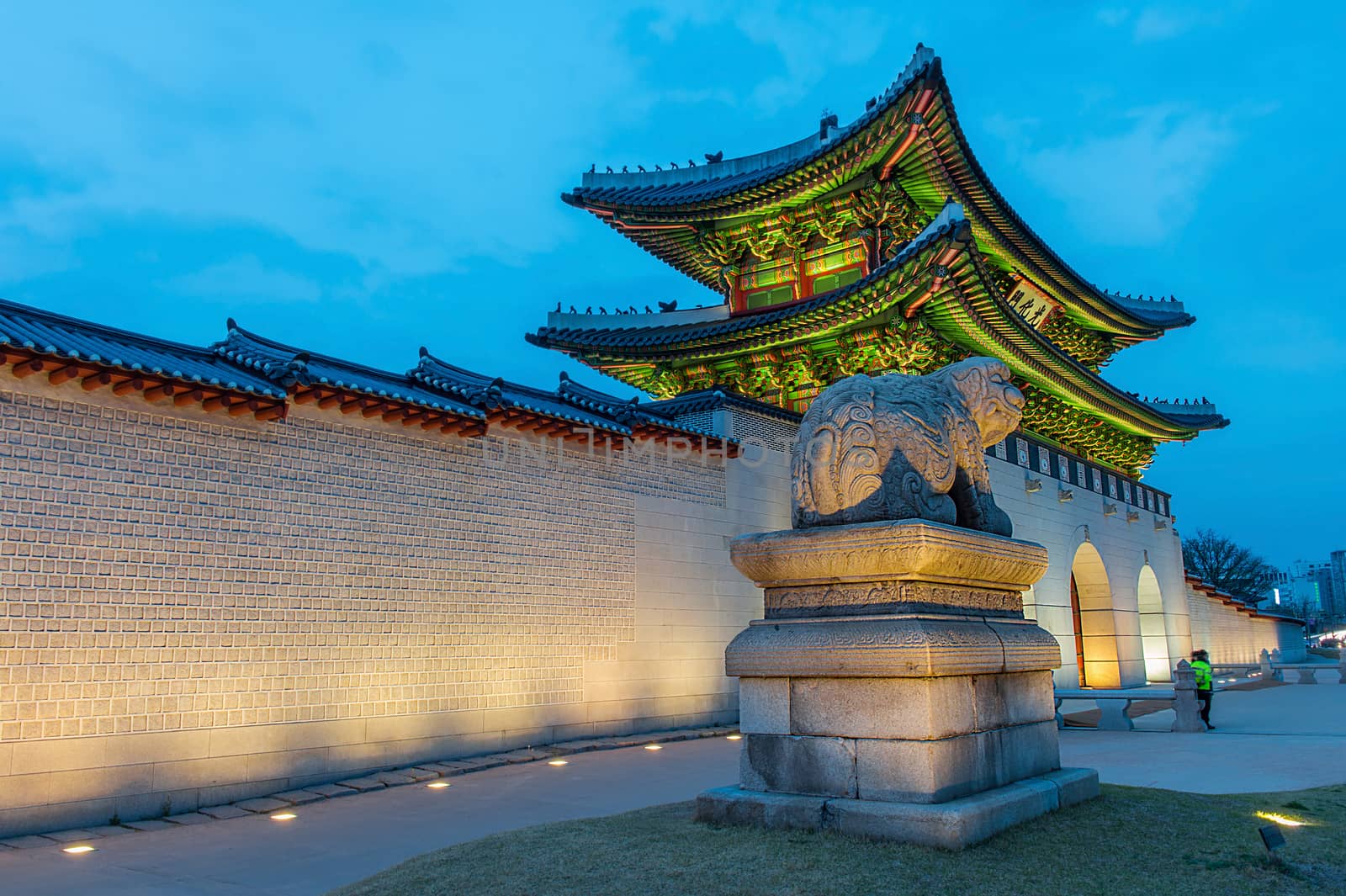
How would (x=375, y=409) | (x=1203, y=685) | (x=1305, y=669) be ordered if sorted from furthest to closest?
(x=1305, y=669)
(x=1203, y=685)
(x=375, y=409)

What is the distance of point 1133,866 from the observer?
416 cm

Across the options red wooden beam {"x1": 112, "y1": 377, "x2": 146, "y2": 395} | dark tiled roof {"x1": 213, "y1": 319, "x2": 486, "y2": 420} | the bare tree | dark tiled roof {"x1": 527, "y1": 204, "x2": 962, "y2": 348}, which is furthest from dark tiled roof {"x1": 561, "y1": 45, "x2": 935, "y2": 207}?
the bare tree

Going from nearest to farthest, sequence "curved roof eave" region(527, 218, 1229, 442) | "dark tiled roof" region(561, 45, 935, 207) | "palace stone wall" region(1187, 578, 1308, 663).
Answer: "curved roof eave" region(527, 218, 1229, 442) → "dark tiled roof" region(561, 45, 935, 207) → "palace stone wall" region(1187, 578, 1308, 663)

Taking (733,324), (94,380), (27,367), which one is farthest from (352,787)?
(733,324)

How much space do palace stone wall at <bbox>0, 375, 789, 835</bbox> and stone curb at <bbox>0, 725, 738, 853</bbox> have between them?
0.50ft

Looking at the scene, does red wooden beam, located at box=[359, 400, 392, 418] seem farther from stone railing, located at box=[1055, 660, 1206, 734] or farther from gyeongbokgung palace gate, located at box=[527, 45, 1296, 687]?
stone railing, located at box=[1055, 660, 1206, 734]

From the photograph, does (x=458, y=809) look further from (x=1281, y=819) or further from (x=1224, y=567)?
(x=1224, y=567)

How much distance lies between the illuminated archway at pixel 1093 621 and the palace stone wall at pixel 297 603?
13.9m

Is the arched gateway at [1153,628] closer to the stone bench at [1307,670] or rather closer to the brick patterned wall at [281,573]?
the stone bench at [1307,670]

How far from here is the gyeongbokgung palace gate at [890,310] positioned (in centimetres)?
1559

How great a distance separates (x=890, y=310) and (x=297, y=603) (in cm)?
1065

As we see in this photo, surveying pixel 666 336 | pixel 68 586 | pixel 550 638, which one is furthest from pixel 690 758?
pixel 666 336

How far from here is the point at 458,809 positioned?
25.4 ft

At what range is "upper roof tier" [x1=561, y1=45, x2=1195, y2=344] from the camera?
604 inches
